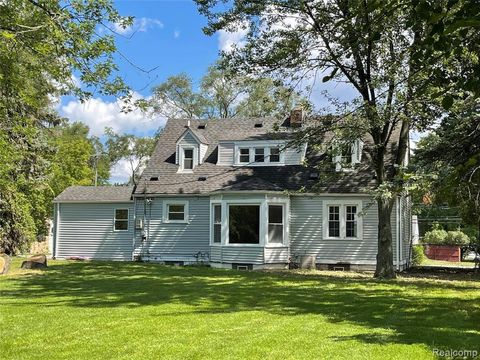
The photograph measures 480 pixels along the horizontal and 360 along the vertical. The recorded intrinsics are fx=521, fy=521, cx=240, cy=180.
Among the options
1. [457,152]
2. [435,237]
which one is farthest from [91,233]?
[435,237]

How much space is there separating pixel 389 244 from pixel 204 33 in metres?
9.41

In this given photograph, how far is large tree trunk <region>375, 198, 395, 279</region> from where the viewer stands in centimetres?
1761

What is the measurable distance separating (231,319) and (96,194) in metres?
18.7

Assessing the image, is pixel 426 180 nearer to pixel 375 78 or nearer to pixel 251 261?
pixel 375 78

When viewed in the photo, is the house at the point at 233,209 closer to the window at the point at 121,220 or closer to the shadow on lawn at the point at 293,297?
the window at the point at 121,220

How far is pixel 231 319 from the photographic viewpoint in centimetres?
855

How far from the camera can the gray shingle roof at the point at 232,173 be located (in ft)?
71.8

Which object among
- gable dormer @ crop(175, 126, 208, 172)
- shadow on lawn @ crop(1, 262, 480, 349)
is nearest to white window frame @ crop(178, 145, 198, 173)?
gable dormer @ crop(175, 126, 208, 172)

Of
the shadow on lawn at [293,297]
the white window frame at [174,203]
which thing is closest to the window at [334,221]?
the shadow on lawn at [293,297]

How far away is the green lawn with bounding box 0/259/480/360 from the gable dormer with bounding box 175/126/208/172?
10642 millimetres

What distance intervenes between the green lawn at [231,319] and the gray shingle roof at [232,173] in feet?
25.3

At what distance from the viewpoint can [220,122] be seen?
88.7 feet

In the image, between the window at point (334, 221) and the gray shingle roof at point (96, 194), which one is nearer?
the window at point (334, 221)

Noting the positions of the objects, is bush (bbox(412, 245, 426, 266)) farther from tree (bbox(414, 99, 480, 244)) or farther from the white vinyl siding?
tree (bbox(414, 99, 480, 244))
